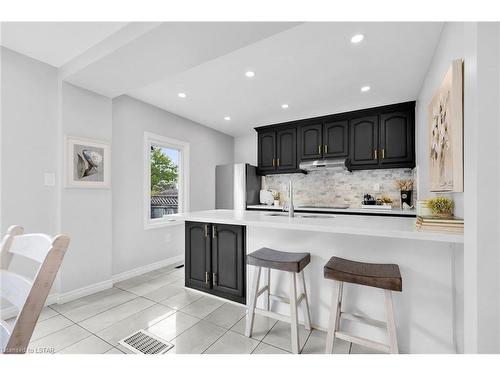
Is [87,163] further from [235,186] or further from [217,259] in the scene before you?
[235,186]

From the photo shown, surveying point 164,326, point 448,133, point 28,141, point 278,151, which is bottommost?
point 164,326

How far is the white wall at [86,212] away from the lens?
2359 millimetres

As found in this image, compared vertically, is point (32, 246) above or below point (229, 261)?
above

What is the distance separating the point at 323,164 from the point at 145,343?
3241 millimetres

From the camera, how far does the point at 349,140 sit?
3.69 metres

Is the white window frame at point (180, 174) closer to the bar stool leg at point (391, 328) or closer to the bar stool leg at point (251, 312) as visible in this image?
the bar stool leg at point (251, 312)

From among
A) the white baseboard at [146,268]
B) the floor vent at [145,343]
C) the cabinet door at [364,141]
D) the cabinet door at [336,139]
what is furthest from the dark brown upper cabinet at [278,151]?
the floor vent at [145,343]

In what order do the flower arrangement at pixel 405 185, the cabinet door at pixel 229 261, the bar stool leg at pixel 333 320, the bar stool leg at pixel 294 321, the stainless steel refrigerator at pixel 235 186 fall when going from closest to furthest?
1. the bar stool leg at pixel 333 320
2. the bar stool leg at pixel 294 321
3. the cabinet door at pixel 229 261
4. the flower arrangement at pixel 405 185
5. the stainless steel refrigerator at pixel 235 186

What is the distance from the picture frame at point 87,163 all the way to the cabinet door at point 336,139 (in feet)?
10.4

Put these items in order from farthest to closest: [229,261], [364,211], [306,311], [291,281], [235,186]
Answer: [235,186] < [364,211] < [229,261] < [306,311] < [291,281]

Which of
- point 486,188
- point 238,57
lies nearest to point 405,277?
point 486,188

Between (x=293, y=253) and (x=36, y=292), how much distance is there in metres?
1.52
